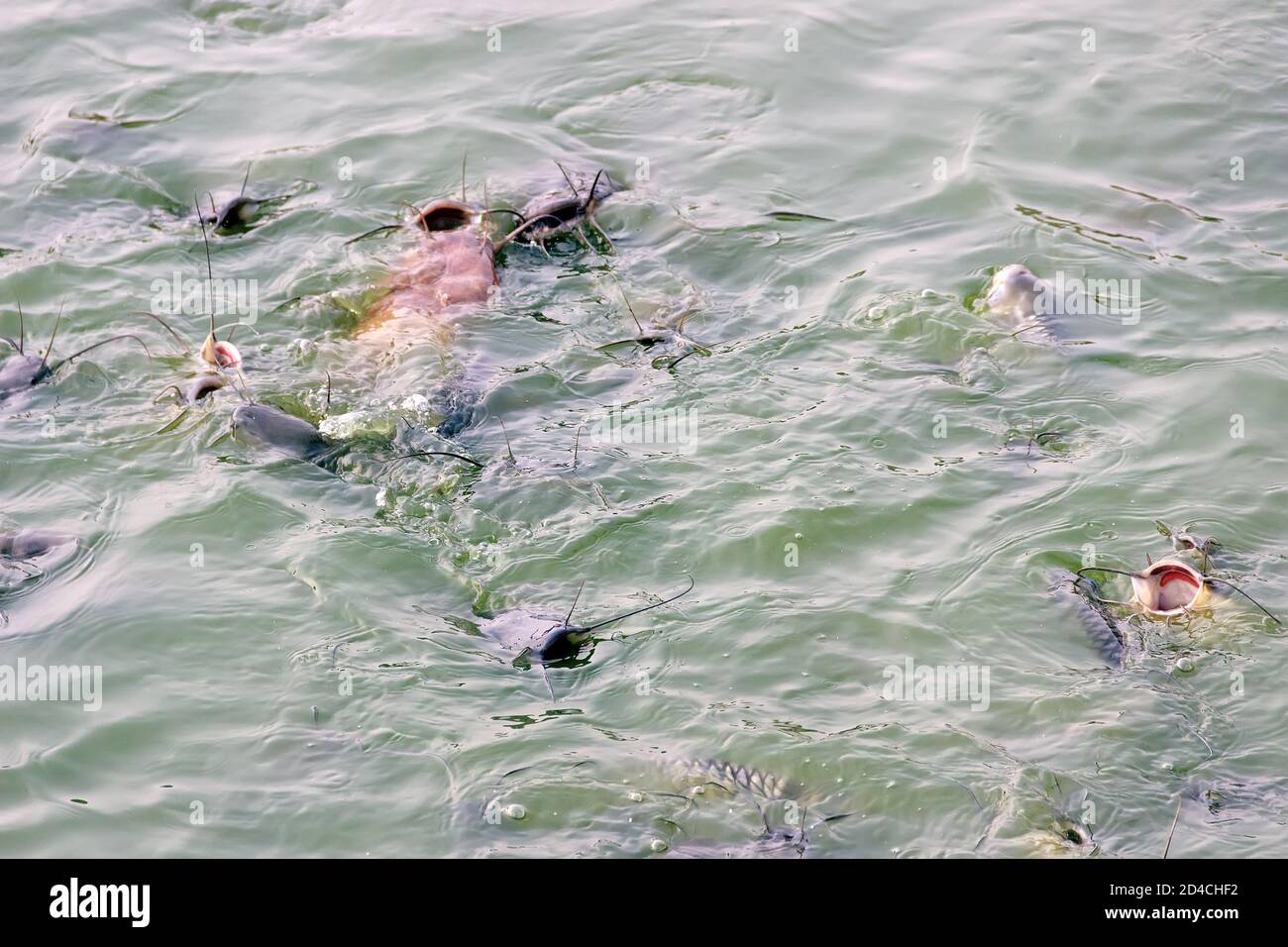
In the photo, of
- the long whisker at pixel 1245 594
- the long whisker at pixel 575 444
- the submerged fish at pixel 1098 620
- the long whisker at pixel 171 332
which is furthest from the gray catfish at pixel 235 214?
the long whisker at pixel 1245 594

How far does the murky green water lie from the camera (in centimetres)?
456

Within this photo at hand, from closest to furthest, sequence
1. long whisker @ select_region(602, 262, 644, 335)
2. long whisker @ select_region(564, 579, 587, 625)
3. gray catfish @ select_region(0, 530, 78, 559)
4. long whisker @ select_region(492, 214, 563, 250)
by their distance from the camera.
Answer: long whisker @ select_region(564, 579, 587, 625), gray catfish @ select_region(0, 530, 78, 559), long whisker @ select_region(602, 262, 644, 335), long whisker @ select_region(492, 214, 563, 250)

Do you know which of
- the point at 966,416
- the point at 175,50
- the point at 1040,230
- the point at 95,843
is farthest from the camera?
the point at 175,50

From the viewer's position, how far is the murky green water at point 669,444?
4.56 metres

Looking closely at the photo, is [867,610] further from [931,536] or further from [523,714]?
[523,714]

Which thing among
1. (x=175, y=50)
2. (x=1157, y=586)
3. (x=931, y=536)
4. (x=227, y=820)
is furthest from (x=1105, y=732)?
(x=175, y=50)

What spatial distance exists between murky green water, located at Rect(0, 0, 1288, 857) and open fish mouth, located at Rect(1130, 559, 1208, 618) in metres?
0.10

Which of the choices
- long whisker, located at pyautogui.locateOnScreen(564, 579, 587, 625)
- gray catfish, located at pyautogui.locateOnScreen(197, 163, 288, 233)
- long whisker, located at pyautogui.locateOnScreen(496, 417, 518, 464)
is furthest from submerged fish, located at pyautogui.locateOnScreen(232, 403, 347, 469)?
gray catfish, located at pyautogui.locateOnScreen(197, 163, 288, 233)

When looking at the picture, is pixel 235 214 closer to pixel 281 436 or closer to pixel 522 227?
pixel 522 227

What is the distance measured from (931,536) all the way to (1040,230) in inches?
103

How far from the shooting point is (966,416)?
6.15 meters

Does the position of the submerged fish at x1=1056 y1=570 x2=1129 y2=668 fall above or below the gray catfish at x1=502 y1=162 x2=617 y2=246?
below

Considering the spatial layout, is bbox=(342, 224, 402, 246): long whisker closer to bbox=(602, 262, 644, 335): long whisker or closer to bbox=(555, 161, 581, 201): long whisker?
bbox=(555, 161, 581, 201): long whisker

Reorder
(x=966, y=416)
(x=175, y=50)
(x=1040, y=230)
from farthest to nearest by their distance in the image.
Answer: (x=175, y=50), (x=1040, y=230), (x=966, y=416)
